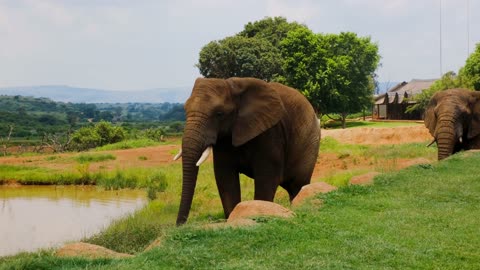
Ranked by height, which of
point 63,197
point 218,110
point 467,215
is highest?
point 218,110

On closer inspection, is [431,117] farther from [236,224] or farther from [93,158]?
[93,158]

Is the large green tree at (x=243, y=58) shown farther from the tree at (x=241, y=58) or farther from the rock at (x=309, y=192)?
the rock at (x=309, y=192)

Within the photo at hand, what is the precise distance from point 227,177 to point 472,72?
32.2 meters

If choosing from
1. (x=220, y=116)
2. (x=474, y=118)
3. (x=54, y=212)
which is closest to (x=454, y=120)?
(x=474, y=118)

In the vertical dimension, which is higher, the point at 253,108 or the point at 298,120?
the point at 253,108

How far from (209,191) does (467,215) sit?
422 inches

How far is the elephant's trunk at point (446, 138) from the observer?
14578mm

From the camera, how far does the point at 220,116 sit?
9.36 m

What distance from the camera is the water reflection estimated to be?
13.6 m

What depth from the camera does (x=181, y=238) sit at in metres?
6.29

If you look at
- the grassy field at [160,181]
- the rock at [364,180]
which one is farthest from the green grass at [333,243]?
the grassy field at [160,181]

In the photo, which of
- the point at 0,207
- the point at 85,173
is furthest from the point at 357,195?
the point at 85,173

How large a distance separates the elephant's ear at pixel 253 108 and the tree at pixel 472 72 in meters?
30.5

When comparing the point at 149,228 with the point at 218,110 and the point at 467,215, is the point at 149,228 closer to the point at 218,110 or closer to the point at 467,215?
the point at 218,110
